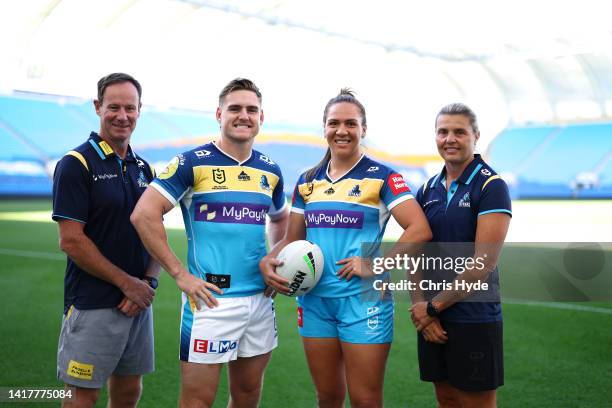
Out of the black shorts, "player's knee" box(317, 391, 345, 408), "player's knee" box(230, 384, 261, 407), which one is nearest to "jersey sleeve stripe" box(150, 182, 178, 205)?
"player's knee" box(230, 384, 261, 407)

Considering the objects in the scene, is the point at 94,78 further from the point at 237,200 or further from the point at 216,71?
the point at 237,200

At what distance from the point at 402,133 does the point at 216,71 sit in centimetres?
1587

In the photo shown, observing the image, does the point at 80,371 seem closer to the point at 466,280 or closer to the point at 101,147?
the point at 101,147

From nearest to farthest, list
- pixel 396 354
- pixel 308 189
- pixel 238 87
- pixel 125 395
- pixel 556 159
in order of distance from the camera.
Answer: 1. pixel 238 87
2. pixel 308 189
3. pixel 125 395
4. pixel 396 354
5. pixel 556 159

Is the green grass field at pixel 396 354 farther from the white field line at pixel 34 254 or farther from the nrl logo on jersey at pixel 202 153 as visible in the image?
the white field line at pixel 34 254

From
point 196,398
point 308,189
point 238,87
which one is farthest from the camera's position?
point 308,189

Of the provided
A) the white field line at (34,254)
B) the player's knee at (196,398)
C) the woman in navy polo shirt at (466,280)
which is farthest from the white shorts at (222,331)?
the white field line at (34,254)

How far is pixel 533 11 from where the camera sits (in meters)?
30.9

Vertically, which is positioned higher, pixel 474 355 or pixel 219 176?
pixel 219 176

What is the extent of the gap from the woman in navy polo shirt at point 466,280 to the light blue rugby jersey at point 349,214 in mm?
289

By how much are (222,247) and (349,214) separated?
73cm

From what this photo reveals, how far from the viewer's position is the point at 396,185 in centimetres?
347

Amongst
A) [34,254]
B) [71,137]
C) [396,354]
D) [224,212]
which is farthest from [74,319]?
[71,137]

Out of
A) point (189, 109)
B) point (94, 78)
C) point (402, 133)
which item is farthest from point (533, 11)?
point (94, 78)
